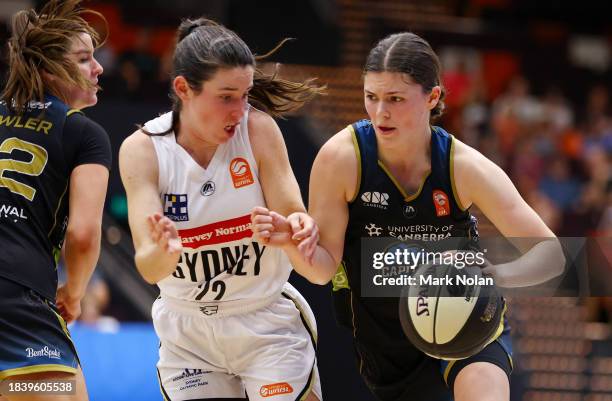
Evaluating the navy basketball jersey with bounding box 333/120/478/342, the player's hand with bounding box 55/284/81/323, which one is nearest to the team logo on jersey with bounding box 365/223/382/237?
the navy basketball jersey with bounding box 333/120/478/342

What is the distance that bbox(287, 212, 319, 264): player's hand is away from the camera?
399 cm

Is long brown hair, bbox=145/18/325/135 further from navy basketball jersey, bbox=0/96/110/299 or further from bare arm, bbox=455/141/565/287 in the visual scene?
bare arm, bbox=455/141/565/287

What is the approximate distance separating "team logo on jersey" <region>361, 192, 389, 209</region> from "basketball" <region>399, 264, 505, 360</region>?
1.22 ft

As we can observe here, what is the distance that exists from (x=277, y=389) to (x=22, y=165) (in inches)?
55.3

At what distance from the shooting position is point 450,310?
405cm

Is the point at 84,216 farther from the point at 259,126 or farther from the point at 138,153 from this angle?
the point at 259,126

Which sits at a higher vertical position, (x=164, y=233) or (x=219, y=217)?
(x=219, y=217)

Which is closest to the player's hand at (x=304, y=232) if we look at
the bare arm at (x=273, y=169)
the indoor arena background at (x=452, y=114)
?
the bare arm at (x=273, y=169)

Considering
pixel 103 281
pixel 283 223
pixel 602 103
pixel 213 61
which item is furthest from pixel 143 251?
pixel 602 103

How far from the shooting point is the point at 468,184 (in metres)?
4.36

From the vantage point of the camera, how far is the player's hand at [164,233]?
3.74 m

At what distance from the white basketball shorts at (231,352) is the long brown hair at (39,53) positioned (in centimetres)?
107

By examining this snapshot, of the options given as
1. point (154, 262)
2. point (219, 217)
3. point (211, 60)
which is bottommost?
point (154, 262)

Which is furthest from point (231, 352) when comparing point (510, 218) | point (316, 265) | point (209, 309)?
point (510, 218)
